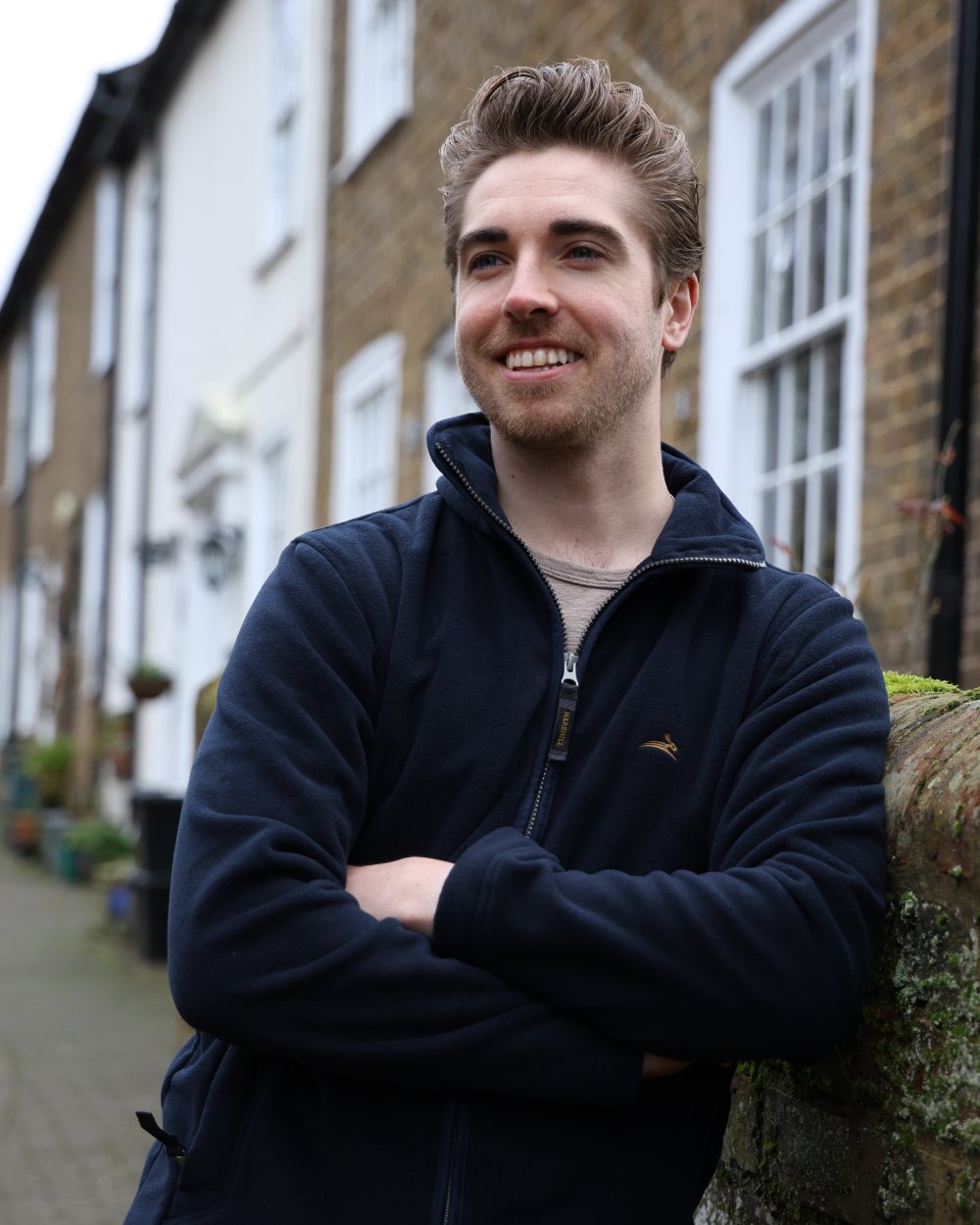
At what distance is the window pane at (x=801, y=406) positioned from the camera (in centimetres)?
631

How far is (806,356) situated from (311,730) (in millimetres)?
4689

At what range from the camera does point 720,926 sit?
6.10 feet

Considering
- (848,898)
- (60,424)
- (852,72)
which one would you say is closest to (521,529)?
(848,898)

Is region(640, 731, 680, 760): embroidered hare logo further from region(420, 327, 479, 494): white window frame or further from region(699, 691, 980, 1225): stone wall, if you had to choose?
region(420, 327, 479, 494): white window frame

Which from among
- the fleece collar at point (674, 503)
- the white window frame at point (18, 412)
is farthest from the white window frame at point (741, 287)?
the white window frame at point (18, 412)

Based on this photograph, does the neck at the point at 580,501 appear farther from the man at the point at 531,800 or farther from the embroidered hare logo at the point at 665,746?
the embroidered hare logo at the point at 665,746

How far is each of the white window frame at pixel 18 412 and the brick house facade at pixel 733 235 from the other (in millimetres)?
15526

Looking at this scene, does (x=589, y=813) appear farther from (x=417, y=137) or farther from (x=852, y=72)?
(x=417, y=137)

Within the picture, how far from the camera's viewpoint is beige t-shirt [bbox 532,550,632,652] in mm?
2238

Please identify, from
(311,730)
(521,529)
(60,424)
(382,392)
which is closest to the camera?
(311,730)

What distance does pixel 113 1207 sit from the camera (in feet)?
17.5

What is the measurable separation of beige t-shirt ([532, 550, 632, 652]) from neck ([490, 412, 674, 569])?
0.02 meters

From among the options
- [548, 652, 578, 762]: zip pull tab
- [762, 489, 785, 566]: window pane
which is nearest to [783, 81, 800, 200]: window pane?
[762, 489, 785, 566]: window pane

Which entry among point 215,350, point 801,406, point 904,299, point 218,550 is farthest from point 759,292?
point 215,350
